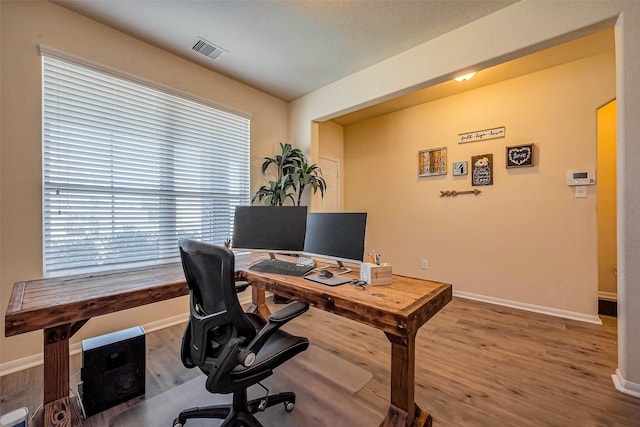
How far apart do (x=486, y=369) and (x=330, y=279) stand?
1.47 meters

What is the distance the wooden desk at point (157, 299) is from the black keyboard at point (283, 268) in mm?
72

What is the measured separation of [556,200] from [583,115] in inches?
36.9

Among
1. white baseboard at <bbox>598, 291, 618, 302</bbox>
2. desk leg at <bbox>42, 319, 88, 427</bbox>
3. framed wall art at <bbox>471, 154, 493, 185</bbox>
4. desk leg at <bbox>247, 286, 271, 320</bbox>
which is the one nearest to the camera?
desk leg at <bbox>42, 319, 88, 427</bbox>

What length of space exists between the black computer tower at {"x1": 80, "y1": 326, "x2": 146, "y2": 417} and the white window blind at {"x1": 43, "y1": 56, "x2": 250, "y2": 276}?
979 millimetres

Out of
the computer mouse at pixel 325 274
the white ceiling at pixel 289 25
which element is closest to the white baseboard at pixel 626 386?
the computer mouse at pixel 325 274

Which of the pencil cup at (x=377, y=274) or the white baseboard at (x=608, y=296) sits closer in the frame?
the pencil cup at (x=377, y=274)

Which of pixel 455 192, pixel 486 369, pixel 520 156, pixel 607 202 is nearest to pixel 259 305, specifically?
pixel 486 369

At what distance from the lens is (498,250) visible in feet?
11.0

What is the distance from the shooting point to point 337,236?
1.74 m

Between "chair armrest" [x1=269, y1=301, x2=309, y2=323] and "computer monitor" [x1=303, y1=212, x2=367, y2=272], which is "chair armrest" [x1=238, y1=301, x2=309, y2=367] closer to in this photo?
"chair armrest" [x1=269, y1=301, x2=309, y2=323]

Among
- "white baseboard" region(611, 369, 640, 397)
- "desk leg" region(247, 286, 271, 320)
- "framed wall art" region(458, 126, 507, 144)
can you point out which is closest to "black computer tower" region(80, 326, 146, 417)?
"desk leg" region(247, 286, 271, 320)

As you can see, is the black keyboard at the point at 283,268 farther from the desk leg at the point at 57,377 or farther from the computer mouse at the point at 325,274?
the desk leg at the point at 57,377

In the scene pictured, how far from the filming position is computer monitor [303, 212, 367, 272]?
1.63 metres

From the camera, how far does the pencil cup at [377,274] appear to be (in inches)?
60.7
